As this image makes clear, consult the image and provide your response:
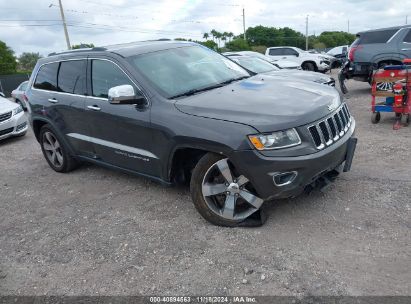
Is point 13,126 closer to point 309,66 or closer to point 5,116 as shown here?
point 5,116

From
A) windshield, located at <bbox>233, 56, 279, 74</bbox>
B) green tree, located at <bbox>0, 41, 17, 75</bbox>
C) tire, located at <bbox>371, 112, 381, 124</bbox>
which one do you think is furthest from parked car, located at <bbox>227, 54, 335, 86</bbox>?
green tree, located at <bbox>0, 41, 17, 75</bbox>

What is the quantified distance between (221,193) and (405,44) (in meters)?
9.40

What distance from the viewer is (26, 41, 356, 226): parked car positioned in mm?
3355

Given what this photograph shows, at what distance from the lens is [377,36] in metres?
11.2

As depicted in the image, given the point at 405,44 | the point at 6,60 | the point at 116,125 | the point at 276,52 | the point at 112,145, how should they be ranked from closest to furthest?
the point at 116,125, the point at 112,145, the point at 405,44, the point at 276,52, the point at 6,60

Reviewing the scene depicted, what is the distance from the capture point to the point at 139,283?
306 cm

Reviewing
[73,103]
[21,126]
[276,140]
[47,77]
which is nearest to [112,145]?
[73,103]

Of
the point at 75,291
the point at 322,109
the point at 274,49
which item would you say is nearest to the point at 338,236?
the point at 322,109

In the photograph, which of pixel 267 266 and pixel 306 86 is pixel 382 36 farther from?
pixel 267 266

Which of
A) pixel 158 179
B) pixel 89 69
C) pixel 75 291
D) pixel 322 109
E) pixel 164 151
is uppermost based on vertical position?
pixel 89 69

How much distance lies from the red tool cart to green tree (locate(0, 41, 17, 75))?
55549 mm

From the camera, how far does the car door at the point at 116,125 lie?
4.12m

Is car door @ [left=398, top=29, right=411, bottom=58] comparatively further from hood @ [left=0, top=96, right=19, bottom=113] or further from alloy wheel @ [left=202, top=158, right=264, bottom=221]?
hood @ [left=0, top=96, right=19, bottom=113]

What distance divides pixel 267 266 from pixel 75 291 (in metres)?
1.54
